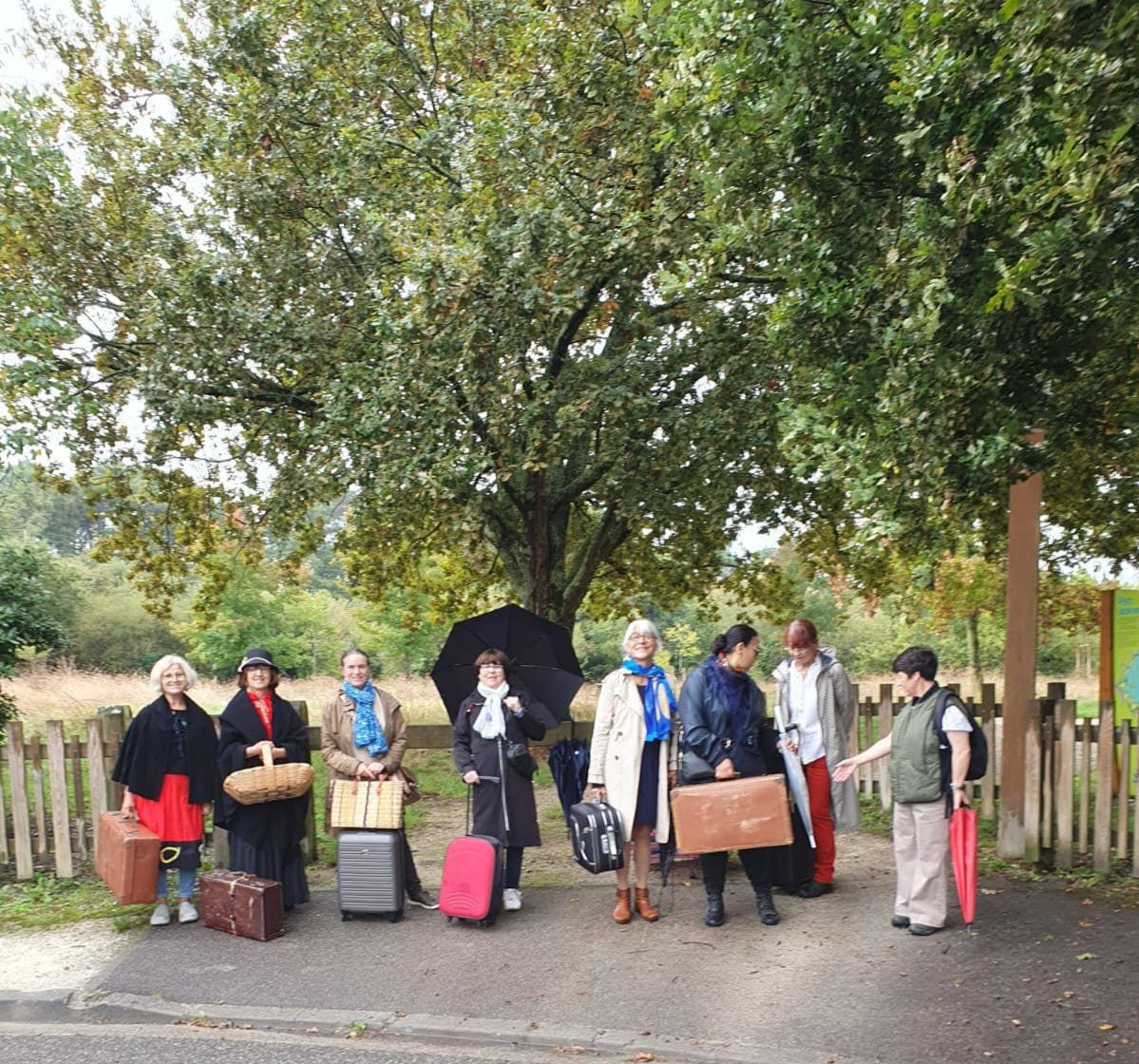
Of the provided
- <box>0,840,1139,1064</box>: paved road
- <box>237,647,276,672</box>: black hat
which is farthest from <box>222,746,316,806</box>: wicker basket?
<box>0,840,1139,1064</box>: paved road

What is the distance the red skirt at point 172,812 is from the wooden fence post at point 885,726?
5444 millimetres

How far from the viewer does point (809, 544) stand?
15305mm

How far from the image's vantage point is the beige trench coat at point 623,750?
6.57 m

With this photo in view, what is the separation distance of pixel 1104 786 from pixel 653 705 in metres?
3.07

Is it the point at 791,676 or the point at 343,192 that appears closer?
the point at 791,676

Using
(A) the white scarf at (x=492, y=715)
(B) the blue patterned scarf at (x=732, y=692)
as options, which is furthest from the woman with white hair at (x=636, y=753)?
(A) the white scarf at (x=492, y=715)

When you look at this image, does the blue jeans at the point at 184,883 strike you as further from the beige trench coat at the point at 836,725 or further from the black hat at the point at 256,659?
the beige trench coat at the point at 836,725

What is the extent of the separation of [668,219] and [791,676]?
13.5 feet

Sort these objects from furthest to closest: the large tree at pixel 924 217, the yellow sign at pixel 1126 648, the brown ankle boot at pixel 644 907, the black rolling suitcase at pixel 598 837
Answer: the yellow sign at pixel 1126 648 < the brown ankle boot at pixel 644 907 < the black rolling suitcase at pixel 598 837 < the large tree at pixel 924 217

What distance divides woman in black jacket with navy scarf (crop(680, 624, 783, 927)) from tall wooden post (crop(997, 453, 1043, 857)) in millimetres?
2154

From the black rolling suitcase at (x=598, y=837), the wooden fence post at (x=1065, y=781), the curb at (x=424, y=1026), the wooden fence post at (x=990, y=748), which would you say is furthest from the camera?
the wooden fence post at (x=990, y=748)

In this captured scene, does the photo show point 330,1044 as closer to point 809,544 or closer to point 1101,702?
point 1101,702

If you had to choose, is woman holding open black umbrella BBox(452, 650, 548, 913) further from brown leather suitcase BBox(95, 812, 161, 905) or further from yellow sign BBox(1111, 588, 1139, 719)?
yellow sign BBox(1111, 588, 1139, 719)

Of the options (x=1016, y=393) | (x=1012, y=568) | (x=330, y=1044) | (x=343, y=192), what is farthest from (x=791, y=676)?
(x=343, y=192)
